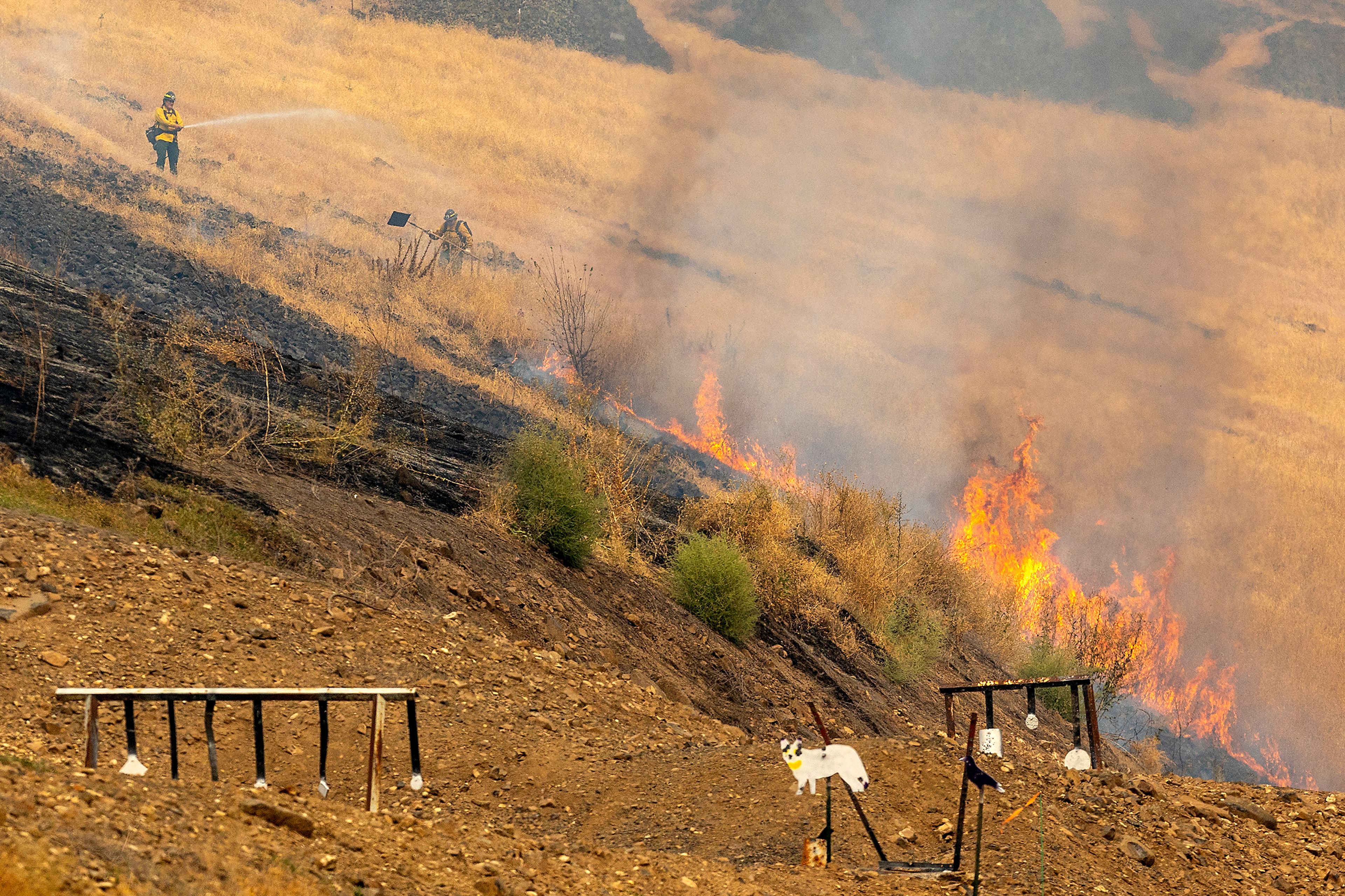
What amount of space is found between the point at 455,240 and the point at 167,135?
11.0 meters

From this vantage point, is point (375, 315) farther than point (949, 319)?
No

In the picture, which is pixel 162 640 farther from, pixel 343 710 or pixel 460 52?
pixel 460 52

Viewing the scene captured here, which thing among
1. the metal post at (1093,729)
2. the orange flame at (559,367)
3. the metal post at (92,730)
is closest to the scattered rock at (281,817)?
the metal post at (92,730)

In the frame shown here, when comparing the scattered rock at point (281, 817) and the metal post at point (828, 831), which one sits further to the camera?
the metal post at point (828, 831)

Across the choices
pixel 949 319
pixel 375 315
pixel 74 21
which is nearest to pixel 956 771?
pixel 375 315

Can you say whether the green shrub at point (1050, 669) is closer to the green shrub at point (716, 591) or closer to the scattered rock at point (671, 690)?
the green shrub at point (716, 591)

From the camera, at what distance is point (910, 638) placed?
25250 mm

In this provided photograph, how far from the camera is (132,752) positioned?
6.82 m

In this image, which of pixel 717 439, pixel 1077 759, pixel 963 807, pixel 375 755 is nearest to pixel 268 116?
pixel 717 439

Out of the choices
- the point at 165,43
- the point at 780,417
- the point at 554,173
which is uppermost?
the point at 165,43

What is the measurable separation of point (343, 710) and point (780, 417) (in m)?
45.7

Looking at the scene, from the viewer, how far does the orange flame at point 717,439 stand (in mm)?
47469

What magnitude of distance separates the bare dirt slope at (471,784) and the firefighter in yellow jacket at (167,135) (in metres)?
35.8

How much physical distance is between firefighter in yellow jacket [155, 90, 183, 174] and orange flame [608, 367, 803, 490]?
18450 millimetres
